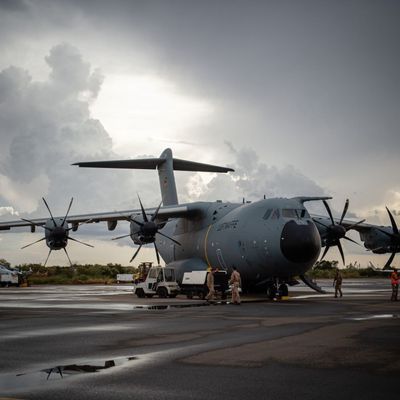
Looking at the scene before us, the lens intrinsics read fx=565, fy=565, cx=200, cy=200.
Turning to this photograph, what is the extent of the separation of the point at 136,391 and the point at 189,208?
26618mm

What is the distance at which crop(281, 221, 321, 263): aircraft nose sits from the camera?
23.7m

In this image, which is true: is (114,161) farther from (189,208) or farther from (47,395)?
(47,395)

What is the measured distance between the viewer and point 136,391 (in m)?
6.15

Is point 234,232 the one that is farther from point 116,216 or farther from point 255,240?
point 116,216

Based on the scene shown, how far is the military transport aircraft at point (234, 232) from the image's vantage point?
80.6 feet

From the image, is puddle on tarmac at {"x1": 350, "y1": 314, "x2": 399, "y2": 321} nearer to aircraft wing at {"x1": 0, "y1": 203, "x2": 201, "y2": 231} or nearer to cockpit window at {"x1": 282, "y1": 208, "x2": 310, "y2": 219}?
cockpit window at {"x1": 282, "y1": 208, "x2": 310, "y2": 219}

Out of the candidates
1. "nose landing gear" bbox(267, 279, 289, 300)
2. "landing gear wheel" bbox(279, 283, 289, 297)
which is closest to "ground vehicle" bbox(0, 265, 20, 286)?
"nose landing gear" bbox(267, 279, 289, 300)

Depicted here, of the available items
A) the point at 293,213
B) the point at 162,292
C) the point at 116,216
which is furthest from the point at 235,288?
the point at 116,216

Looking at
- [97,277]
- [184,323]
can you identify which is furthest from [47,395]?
[97,277]

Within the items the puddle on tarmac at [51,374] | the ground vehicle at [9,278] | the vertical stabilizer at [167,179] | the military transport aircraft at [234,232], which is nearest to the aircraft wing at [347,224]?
the military transport aircraft at [234,232]

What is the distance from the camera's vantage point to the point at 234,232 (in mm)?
27625

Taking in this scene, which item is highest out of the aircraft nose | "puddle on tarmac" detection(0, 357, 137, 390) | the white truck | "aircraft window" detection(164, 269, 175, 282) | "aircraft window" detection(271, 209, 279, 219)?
"aircraft window" detection(271, 209, 279, 219)

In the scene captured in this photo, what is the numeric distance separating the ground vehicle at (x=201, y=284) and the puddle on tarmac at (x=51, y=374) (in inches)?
740

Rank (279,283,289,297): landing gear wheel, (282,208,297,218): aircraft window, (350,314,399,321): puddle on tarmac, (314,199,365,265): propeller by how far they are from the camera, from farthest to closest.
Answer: (314,199,365,265): propeller < (279,283,289,297): landing gear wheel < (282,208,297,218): aircraft window < (350,314,399,321): puddle on tarmac
